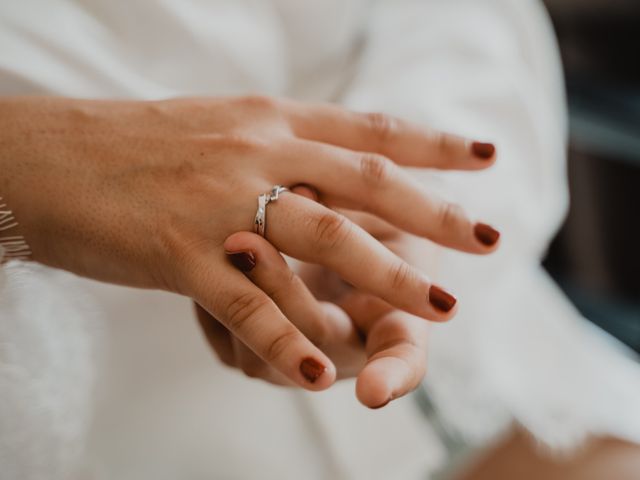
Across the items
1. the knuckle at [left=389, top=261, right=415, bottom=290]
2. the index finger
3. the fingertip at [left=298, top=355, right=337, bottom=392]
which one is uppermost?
the knuckle at [left=389, top=261, right=415, bottom=290]

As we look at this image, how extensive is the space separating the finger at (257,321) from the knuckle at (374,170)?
0.51ft

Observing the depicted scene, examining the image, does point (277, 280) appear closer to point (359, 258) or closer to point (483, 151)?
point (359, 258)

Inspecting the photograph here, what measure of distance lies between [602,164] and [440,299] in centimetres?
102

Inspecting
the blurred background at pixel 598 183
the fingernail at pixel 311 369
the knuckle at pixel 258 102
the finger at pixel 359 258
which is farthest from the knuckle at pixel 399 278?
the blurred background at pixel 598 183

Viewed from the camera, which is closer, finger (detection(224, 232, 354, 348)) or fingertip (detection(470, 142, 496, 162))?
finger (detection(224, 232, 354, 348))

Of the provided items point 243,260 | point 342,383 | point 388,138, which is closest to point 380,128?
point 388,138

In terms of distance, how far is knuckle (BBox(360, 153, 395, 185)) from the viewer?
57 centimetres

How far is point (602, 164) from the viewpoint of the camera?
136 centimetres

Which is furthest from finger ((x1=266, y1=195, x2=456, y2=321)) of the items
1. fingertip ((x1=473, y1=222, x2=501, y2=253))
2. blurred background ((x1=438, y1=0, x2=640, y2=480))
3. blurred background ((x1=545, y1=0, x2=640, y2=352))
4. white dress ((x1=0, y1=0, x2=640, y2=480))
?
blurred background ((x1=545, y1=0, x2=640, y2=352))

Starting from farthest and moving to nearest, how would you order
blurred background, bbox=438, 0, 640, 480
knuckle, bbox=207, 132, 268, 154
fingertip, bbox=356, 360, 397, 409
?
1. blurred background, bbox=438, 0, 640, 480
2. knuckle, bbox=207, 132, 268, 154
3. fingertip, bbox=356, 360, 397, 409

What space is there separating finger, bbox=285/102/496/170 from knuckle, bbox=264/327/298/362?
0.74ft

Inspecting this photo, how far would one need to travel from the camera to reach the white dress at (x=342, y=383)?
0.62m

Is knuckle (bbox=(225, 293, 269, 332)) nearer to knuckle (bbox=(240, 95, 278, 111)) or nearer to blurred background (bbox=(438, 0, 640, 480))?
knuckle (bbox=(240, 95, 278, 111))

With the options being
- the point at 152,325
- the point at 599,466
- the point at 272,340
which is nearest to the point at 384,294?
the point at 272,340
